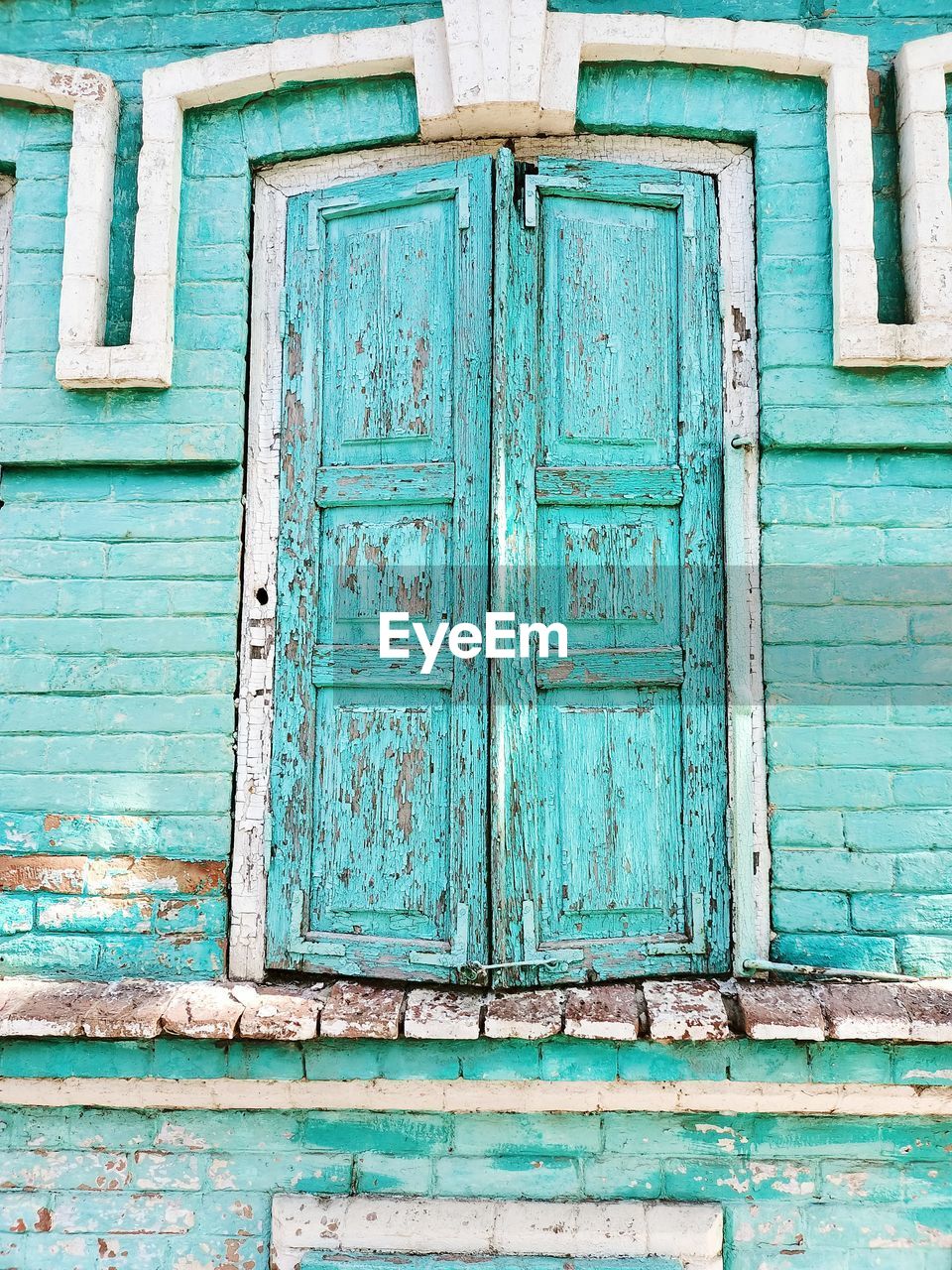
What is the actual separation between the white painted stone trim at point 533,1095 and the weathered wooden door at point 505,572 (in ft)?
0.80

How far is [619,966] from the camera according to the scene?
218 centimetres

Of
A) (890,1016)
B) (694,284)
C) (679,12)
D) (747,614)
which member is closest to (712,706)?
(747,614)

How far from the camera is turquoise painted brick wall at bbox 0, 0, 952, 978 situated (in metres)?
2.18

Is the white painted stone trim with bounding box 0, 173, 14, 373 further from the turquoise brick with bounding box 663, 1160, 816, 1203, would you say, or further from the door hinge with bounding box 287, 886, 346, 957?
the turquoise brick with bounding box 663, 1160, 816, 1203

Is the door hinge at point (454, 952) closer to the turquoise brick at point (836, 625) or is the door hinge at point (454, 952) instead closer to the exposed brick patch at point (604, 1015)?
the exposed brick patch at point (604, 1015)

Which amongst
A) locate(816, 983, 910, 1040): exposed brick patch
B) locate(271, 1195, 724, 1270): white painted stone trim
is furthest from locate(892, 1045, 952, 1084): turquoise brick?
locate(271, 1195, 724, 1270): white painted stone trim

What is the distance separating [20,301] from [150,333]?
408 mm

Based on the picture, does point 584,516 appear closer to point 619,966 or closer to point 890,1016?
point 619,966

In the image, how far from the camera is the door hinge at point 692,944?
218cm

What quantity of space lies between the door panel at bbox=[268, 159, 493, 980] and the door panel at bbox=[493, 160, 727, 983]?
0.10 metres

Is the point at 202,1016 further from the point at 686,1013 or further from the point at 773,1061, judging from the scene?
the point at 773,1061

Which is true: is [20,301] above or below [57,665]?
above

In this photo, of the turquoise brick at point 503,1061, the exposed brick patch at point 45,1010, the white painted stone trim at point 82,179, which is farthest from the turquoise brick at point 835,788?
the white painted stone trim at point 82,179

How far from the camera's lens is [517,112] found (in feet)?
7.61
